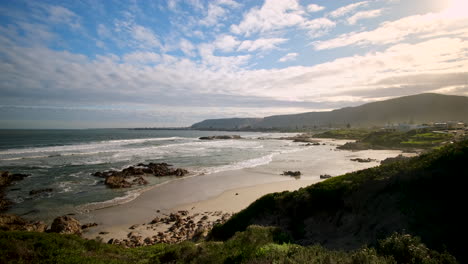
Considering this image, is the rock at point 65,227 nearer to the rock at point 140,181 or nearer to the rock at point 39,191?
the rock at point 39,191

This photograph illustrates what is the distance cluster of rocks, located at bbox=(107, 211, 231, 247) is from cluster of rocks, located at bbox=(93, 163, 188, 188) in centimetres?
1087

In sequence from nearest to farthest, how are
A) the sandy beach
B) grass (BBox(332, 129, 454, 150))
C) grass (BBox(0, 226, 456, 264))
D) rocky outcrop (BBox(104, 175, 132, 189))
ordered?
grass (BBox(0, 226, 456, 264)), the sandy beach, rocky outcrop (BBox(104, 175, 132, 189)), grass (BBox(332, 129, 454, 150))

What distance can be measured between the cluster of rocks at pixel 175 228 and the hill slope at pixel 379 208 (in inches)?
103

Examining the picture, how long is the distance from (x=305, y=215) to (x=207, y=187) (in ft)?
48.8

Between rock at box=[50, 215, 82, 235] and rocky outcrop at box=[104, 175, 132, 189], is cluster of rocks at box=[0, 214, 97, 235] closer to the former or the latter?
rock at box=[50, 215, 82, 235]

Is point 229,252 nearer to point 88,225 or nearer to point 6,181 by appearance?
point 88,225

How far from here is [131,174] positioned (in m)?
30.4

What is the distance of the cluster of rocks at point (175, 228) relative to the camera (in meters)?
12.9

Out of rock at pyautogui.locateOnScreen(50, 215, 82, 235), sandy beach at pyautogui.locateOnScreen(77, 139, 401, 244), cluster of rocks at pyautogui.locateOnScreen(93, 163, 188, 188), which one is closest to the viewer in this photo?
rock at pyautogui.locateOnScreen(50, 215, 82, 235)

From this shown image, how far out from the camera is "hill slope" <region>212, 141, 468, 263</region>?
24.1ft

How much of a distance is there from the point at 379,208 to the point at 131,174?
28.4 metres

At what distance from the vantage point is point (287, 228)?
10438mm

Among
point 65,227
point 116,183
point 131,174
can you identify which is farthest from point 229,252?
point 131,174

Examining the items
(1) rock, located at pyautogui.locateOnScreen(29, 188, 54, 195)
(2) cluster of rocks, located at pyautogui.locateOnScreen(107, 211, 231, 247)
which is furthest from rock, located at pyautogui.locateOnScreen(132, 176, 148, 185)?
(2) cluster of rocks, located at pyautogui.locateOnScreen(107, 211, 231, 247)
